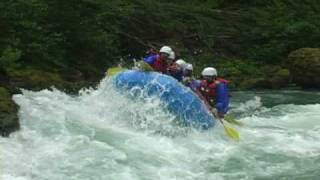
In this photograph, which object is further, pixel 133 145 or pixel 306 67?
Result: pixel 306 67

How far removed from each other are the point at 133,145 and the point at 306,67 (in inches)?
357

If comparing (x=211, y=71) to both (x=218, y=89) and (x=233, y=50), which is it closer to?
(x=218, y=89)

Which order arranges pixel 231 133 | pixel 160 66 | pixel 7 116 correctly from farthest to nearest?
1. pixel 160 66
2. pixel 231 133
3. pixel 7 116

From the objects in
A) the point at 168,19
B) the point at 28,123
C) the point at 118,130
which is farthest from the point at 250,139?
the point at 168,19

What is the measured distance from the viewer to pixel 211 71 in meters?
11.0

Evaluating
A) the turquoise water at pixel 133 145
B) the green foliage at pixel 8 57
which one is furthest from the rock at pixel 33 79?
the turquoise water at pixel 133 145

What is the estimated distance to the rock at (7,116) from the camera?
337 inches

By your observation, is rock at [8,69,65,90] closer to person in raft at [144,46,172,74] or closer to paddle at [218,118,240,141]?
person in raft at [144,46,172,74]

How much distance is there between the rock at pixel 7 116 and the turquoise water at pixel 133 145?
5.0 inches

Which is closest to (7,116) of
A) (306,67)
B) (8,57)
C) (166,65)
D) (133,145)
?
(133,145)

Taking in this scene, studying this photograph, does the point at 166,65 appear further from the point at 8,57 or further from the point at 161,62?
the point at 8,57

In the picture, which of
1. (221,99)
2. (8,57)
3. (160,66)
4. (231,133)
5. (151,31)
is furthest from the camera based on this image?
(151,31)

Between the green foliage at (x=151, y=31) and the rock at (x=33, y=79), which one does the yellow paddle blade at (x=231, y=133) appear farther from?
the green foliage at (x=151, y=31)

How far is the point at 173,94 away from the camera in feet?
32.6
